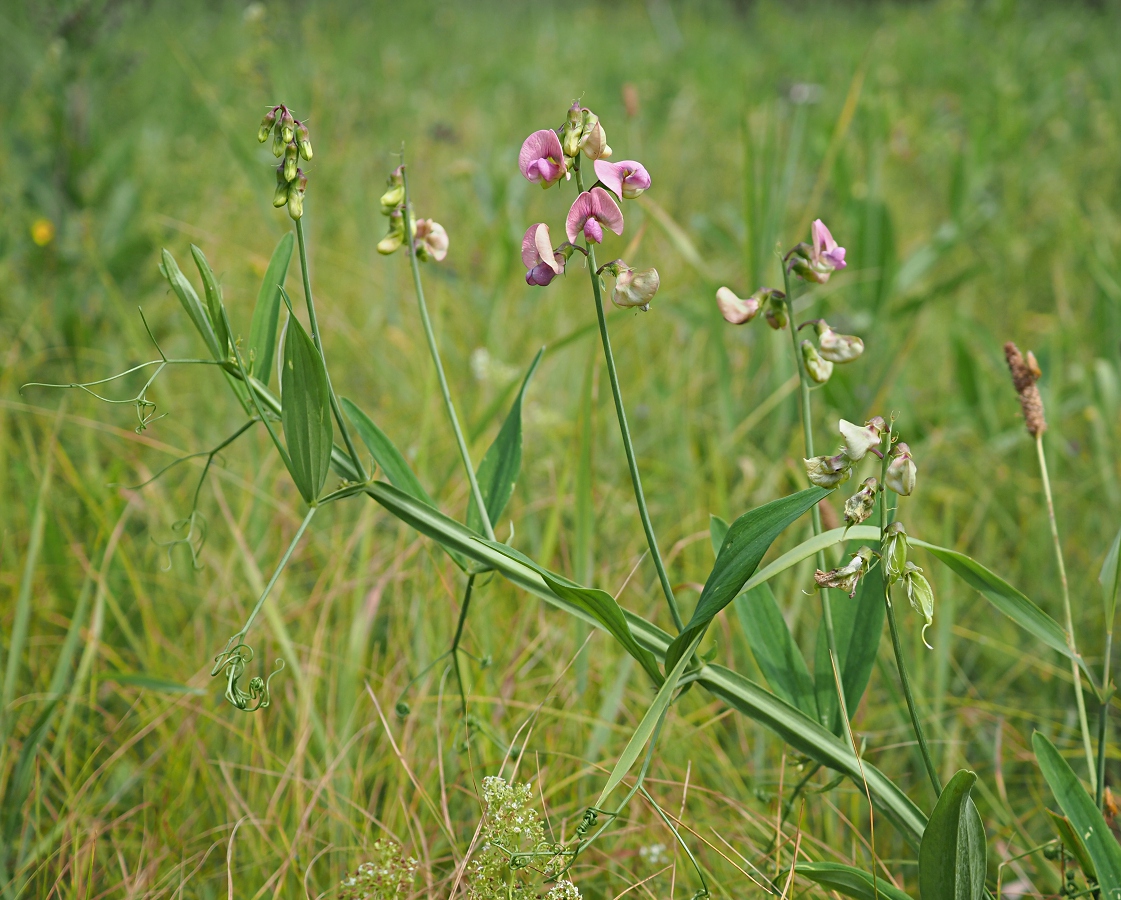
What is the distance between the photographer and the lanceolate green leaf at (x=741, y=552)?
25.1 inches

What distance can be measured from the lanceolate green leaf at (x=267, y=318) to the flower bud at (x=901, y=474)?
1.80 ft

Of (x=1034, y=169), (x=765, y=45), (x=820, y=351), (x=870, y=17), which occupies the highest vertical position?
(x=870, y=17)

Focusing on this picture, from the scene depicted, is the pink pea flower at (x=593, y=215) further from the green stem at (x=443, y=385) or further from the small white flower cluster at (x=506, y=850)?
the small white flower cluster at (x=506, y=850)

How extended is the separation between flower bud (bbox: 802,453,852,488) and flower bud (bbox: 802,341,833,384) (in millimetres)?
115

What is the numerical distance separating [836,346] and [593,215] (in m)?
0.24

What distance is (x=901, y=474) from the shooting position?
64 cm

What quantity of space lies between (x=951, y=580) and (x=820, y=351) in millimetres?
A: 823

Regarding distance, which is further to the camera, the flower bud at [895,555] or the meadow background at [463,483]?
the meadow background at [463,483]

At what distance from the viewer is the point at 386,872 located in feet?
2.54

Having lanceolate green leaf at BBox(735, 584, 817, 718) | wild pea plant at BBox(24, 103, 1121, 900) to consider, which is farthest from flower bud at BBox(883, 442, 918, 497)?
lanceolate green leaf at BBox(735, 584, 817, 718)

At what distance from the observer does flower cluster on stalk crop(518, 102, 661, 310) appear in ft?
2.13

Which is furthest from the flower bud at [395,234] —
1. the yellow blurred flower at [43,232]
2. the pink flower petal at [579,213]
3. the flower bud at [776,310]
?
the yellow blurred flower at [43,232]

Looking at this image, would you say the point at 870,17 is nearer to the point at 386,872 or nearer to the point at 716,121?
the point at 716,121

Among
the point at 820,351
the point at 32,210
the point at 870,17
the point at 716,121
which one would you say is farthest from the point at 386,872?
the point at 870,17
